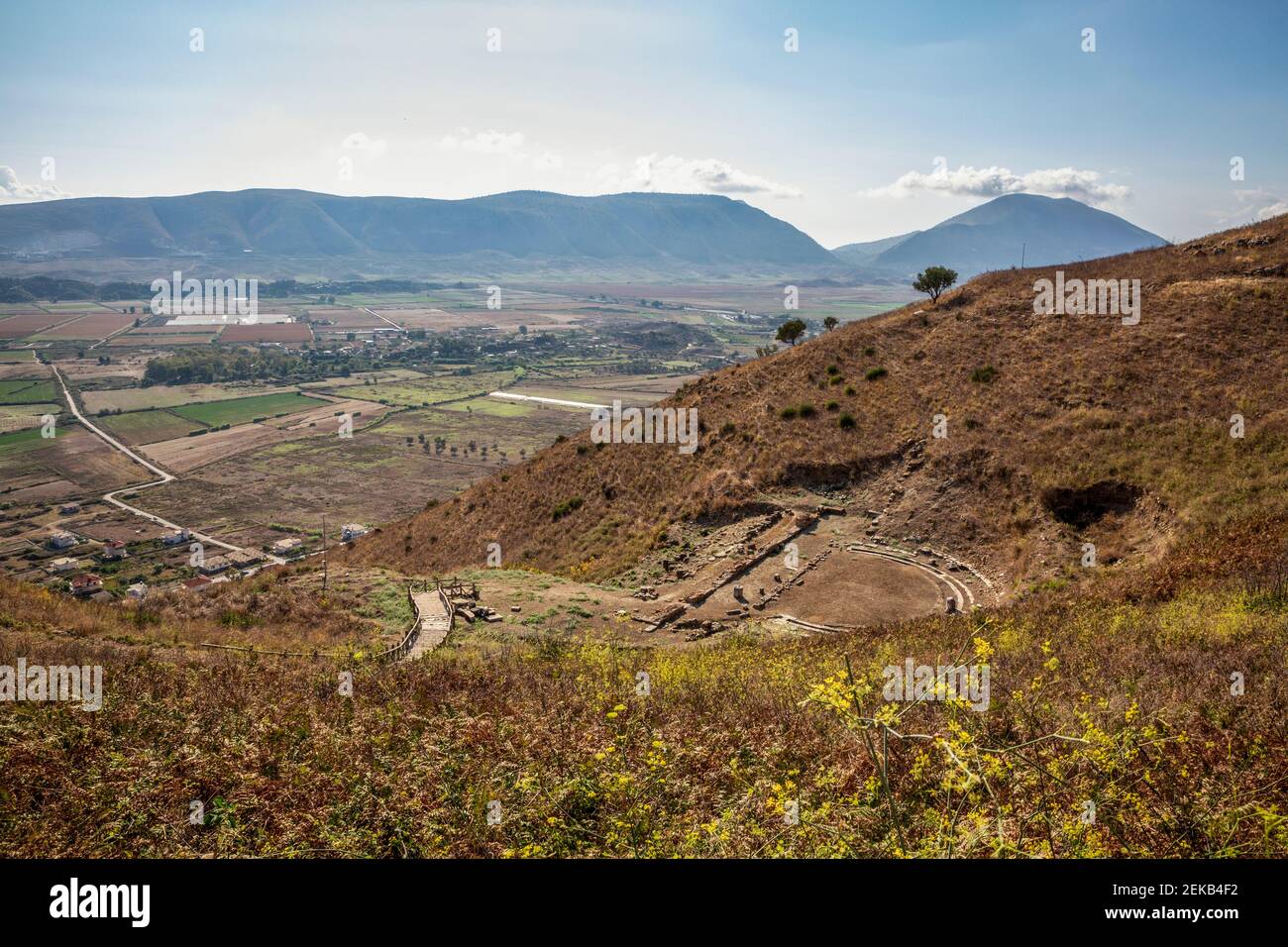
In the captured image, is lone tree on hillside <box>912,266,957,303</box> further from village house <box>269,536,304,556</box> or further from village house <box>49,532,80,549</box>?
village house <box>49,532,80,549</box>

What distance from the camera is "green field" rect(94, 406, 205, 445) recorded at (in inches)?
3836

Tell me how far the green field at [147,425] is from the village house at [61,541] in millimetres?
41857

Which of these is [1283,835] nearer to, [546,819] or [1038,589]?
[546,819]

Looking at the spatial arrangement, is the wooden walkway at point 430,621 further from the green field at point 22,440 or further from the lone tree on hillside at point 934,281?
the green field at point 22,440

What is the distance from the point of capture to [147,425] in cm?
10375

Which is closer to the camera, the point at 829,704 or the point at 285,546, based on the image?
the point at 829,704

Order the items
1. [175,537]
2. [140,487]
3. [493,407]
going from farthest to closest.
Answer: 1. [493,407]
2. [140,487]
3. [175,537]

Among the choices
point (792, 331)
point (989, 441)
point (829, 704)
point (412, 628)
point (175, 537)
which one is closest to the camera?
point (829, 704)

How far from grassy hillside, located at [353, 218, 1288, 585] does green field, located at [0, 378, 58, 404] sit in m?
113

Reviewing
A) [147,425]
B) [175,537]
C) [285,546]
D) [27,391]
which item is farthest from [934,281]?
[27,391]

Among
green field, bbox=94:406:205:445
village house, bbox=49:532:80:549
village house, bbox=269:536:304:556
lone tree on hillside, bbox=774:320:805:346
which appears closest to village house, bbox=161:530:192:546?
village house, bbox=49:532:80:549

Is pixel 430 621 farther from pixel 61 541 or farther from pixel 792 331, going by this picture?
pixel 61 541

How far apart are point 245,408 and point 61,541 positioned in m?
64.8
